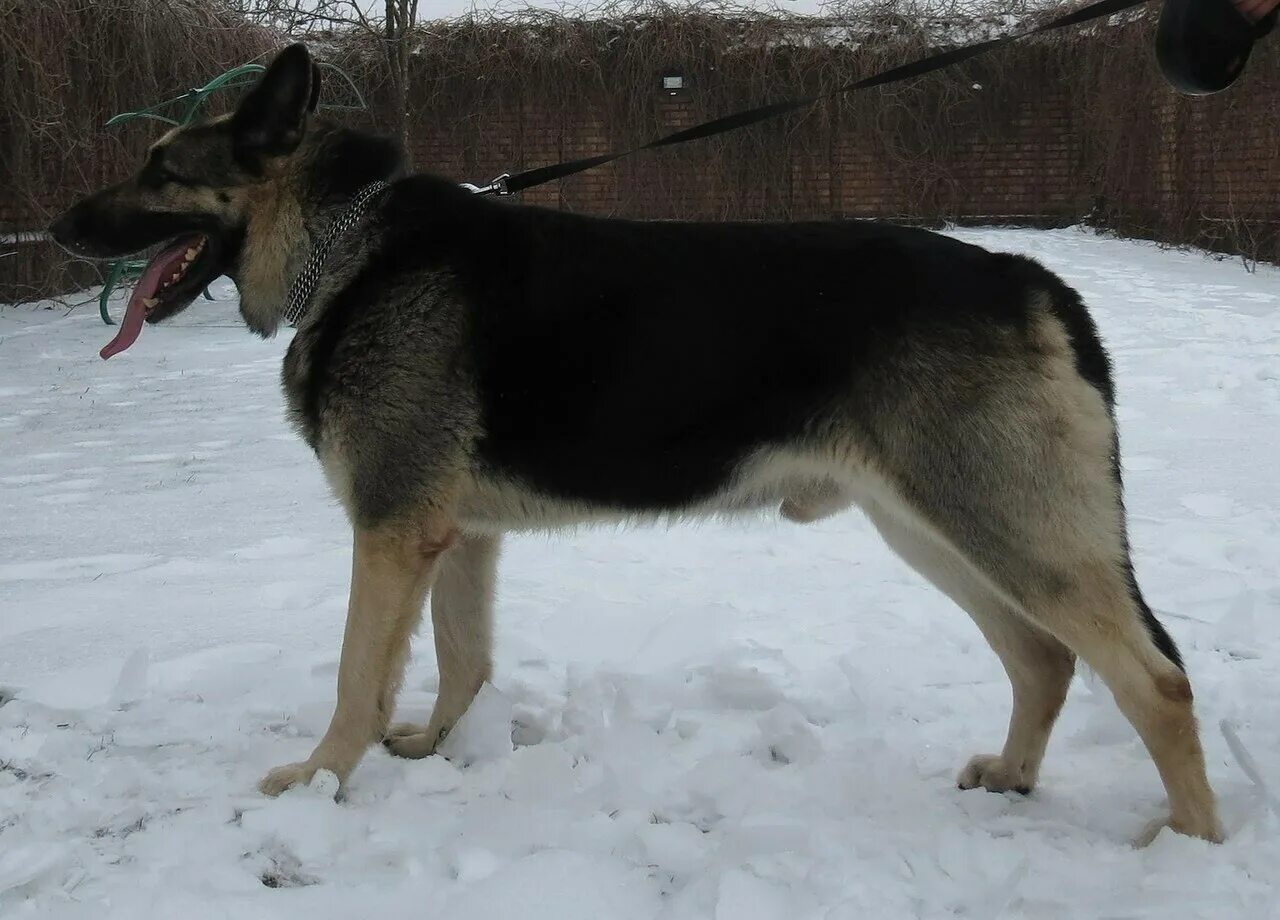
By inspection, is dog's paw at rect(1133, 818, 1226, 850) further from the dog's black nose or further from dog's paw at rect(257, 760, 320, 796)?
the dog's black nose

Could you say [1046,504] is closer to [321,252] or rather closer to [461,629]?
[461,629]

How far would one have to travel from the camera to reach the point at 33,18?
10.5 m

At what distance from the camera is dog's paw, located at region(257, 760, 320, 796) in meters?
2.85

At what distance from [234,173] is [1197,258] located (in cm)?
1394

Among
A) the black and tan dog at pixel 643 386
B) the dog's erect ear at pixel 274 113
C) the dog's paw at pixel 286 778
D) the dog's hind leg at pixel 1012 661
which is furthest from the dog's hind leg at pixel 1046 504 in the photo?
the dog's erect ear at pixel 274 113

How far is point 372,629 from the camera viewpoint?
115 inches

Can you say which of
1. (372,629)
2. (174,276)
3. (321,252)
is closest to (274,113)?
(321,252)

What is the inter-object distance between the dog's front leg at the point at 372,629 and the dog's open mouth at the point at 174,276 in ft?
3.15

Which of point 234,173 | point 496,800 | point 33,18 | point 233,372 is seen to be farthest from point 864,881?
point 33,18

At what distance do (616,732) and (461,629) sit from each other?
0.58m

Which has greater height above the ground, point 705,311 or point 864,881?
point 705,311

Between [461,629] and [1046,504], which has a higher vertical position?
[1046,504]

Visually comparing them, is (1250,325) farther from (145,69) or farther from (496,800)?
(145,69)

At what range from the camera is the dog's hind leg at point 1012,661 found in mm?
2922
